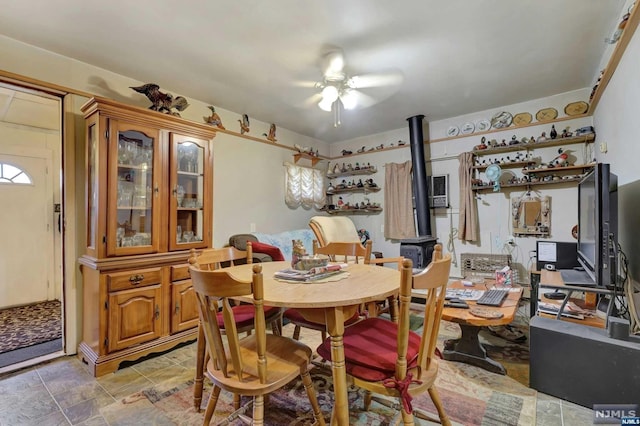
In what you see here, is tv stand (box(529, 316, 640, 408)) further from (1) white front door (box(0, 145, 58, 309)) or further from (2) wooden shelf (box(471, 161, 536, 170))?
(1) white front door (box(0, 145, 58, 309))

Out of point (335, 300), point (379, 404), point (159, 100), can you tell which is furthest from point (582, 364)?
point (159, 100)

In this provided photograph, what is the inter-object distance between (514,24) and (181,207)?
10.2ft

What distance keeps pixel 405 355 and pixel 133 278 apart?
2209 mm

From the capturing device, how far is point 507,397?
6.08ft

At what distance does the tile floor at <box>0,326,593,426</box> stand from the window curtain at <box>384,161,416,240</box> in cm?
290

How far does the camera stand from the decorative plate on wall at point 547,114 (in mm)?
3520

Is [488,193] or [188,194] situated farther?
[488,193]

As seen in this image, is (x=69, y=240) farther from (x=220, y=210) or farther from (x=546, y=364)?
(x=546, y=364)

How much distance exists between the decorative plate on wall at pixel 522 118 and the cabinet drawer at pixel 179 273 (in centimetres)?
416

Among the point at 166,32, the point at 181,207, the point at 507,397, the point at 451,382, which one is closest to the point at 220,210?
the point at 181,207

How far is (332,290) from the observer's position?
1433 mm

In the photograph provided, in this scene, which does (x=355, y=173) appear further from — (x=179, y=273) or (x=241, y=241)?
(x=179, y=273)

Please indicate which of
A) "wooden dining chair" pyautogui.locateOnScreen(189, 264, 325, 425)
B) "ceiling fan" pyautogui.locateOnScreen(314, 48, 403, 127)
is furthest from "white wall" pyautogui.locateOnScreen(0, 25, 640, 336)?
"wooden dining chair" pyautogui.locateOnScreen(189, 264, 325, 425)

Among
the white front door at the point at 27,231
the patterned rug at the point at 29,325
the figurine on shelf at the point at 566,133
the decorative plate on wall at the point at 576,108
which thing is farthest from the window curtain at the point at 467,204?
the white front door at the point at 27,231
